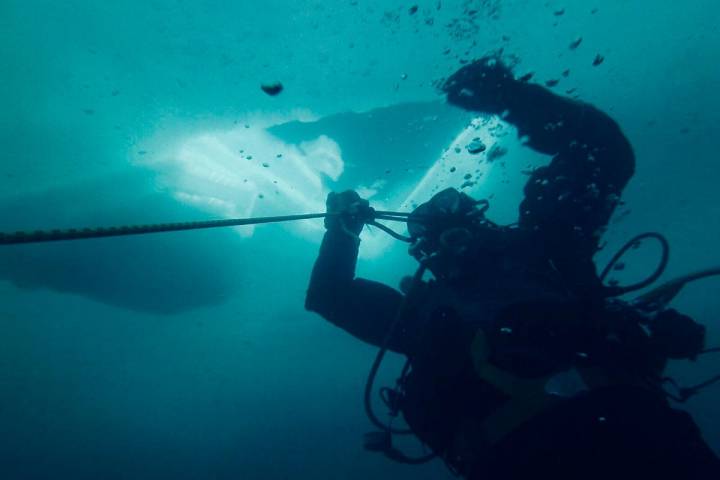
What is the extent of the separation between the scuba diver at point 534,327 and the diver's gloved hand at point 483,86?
4cm

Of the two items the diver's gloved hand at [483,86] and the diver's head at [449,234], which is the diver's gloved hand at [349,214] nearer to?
the diver's head at [449,234]

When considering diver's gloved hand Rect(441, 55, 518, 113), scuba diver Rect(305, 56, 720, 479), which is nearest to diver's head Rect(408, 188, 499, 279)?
scuba diver Rect(305, 56, 720, 479)

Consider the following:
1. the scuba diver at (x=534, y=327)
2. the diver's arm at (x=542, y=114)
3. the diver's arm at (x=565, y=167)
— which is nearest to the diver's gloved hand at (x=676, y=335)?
the scuba diver at (x=534, y=327)

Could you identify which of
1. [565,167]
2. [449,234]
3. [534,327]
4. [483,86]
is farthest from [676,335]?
[483,86]

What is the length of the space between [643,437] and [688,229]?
27078mm

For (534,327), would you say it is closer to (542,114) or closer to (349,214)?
(349,214)

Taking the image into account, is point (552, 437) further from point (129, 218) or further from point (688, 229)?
point (688, 229)

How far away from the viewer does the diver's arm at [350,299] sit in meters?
4.27

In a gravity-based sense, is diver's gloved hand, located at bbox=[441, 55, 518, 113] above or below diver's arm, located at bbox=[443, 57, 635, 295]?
above

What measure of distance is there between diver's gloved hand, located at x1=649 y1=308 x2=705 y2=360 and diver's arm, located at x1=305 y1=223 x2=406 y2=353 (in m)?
2.32

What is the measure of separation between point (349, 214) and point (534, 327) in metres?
2.50

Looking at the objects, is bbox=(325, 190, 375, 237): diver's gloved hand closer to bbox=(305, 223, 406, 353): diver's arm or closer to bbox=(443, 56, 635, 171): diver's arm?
bbox=(305, 223, 406, 353): diver's arm

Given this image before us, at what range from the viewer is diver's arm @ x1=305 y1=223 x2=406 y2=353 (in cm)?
427

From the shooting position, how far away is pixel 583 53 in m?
9.27
